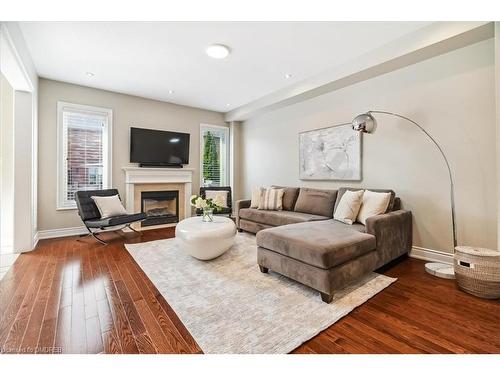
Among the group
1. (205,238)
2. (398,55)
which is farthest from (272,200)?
(398,55)

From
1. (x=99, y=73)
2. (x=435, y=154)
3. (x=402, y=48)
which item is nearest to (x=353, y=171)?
(x=435, y=154)

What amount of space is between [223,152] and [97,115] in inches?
108

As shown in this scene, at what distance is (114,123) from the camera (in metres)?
4.45

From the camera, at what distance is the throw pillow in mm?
4094

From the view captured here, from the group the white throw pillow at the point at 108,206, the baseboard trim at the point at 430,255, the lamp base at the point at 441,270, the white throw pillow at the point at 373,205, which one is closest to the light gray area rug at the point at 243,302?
the lamp base at the point at 441,270

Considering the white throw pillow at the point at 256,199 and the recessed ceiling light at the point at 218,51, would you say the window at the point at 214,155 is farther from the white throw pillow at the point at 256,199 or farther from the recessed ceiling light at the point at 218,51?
the recessed ceiling light at the point at 218,51

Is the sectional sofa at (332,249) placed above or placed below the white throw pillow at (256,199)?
below

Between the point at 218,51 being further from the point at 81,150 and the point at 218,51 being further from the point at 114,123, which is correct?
the point at 81,150

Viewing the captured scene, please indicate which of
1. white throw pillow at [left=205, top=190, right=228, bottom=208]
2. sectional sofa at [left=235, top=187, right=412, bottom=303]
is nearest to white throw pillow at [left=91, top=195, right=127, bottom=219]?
white throw pillow at [left=205, top=190, right=228, bottom=208]

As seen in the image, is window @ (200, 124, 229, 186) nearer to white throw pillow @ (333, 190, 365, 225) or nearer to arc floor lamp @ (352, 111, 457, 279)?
white throw pillow @ (333, 190, 365, 225)

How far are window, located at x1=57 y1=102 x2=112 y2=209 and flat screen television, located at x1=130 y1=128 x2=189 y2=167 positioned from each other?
458mm

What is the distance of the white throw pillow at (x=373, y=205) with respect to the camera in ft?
9.08

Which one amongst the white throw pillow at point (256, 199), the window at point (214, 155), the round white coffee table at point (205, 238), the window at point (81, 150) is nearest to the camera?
the round white coffee table at point (205, 238)

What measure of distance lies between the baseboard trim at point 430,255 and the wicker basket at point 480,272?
697 millimetres
